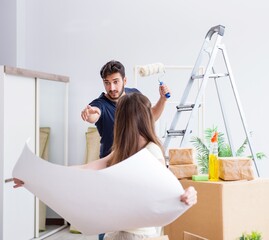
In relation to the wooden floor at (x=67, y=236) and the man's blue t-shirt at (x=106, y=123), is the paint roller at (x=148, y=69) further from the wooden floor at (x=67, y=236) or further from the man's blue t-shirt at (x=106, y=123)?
the wooden floor at (x=67, y=236)

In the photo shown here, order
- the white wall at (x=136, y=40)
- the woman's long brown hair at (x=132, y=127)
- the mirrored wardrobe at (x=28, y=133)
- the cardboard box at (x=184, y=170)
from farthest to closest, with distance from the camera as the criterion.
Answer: the white wall at (x=136, y=40), the mirrored wardrobe at (x=28, y=133), the cardboard box at (x=184, y=170), the woman's long brown hair at (x=132, y=127)

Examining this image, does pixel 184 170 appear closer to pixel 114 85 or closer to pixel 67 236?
pixel 114 85

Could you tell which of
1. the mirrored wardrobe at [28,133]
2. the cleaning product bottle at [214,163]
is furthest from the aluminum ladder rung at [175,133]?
the mirrored wardrobe at [28,133]

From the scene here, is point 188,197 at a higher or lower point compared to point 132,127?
lower

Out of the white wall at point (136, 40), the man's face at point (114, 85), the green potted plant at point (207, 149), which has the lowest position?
the green potted plant at point (207, 149)

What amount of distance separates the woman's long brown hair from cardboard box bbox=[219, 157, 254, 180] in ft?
3.44

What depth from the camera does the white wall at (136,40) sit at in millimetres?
6023

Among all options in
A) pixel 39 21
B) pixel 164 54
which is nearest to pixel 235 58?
pixel 164 54

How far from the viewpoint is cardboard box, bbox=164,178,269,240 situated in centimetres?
289

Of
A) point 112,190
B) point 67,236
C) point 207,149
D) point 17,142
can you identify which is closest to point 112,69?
point 112,190

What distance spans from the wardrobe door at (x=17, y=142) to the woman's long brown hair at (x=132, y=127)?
9.55 ft

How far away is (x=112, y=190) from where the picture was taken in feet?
5.48

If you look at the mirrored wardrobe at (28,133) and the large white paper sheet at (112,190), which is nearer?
the large white paper sheet at (112,190)

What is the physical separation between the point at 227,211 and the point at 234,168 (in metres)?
0.25
